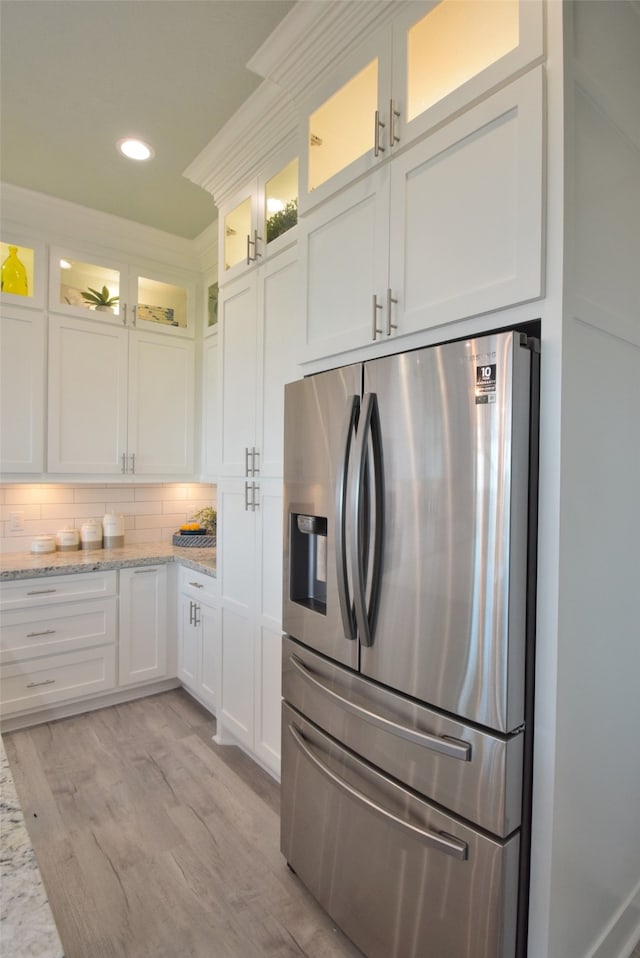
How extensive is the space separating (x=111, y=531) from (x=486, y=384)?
2995 millimetres

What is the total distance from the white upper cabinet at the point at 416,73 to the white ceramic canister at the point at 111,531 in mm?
2522

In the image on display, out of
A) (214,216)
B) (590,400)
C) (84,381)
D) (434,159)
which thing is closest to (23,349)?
(84,381)

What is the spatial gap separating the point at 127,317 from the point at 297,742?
284 centimetres

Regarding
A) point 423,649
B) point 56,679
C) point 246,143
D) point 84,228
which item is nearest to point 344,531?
point 423,649

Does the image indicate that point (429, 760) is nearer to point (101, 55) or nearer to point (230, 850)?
point (230, 850)

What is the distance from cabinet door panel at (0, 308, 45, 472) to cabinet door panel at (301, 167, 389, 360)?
2003mm

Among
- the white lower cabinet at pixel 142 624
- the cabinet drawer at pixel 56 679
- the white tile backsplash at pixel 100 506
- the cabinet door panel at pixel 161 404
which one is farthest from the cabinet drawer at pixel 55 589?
the cabinet door panel at pixel 161 404

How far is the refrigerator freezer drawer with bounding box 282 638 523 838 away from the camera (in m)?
1.10

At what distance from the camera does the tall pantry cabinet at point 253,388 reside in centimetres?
214

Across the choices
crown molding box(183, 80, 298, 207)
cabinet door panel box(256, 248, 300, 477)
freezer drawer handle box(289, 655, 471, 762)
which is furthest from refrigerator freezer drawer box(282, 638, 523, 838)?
crown molding box(183, 80, 298, 207)

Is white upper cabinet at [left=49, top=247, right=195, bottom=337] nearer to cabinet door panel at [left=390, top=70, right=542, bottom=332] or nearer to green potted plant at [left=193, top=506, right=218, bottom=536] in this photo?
green potted plant at [left=193, top=506, right=218, bottom=536]

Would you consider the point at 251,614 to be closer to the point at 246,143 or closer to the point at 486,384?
the point at 486,384

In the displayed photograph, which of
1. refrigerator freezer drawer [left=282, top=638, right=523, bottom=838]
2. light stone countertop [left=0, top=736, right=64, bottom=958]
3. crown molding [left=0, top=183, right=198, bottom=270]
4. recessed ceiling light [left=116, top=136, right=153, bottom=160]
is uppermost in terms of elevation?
recessed ceiling light [left=116, top=136, right=153, bottom=160]

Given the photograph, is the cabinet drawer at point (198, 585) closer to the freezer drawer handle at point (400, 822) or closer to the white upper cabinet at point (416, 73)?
the freezer drawer handle at point (400, 822)
